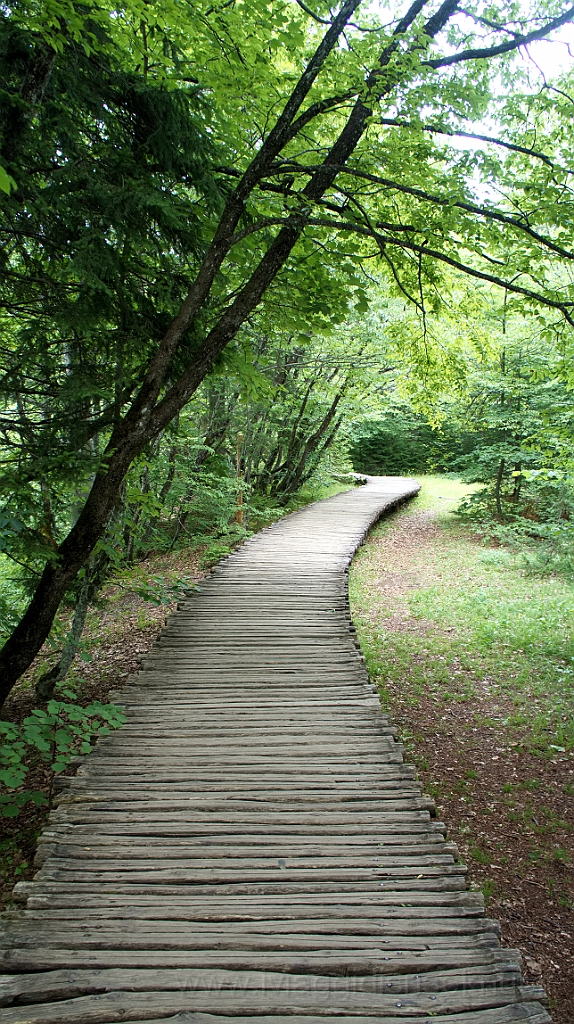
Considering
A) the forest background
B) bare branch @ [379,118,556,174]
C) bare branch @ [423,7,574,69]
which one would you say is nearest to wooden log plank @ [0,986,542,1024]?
the forest background

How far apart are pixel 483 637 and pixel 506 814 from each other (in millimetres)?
4008

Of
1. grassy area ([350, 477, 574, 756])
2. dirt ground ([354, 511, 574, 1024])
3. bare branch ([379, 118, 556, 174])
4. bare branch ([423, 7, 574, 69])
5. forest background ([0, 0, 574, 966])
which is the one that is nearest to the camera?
dirt ground ([354, 511, 574, 1024])

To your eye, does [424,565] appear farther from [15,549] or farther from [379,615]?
[15,549]

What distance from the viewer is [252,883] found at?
3037 millimetres

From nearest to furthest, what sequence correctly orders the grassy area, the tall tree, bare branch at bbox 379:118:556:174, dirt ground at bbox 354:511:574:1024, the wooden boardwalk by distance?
the wooden boardwalk → dirt ground at bbox 354:511:574:1024 → the tall tree → bare branch at bbox 379:118:556:174 → the grassy area

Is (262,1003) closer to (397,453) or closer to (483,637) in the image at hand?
(483,637)

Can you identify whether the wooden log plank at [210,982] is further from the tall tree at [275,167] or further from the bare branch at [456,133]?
the bare branch at [456,133]

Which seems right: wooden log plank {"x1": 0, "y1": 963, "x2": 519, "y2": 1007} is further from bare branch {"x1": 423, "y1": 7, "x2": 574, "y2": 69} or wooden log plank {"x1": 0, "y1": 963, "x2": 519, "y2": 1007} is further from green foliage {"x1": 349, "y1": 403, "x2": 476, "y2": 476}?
green foliage {"x1": 349, "y1": 403, "x2": 476, "y2": 476}

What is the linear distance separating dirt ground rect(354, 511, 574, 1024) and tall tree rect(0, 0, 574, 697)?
4051 millimetres

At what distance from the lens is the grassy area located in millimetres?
6930

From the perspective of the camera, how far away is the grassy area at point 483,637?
693cm

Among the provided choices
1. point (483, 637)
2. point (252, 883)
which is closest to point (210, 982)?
point (252, 883)

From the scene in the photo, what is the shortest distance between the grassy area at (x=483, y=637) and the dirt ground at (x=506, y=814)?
218 millimetres

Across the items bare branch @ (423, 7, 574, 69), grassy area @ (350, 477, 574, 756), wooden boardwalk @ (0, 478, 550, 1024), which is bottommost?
grassy area @ (350, 477, 574, 756)
